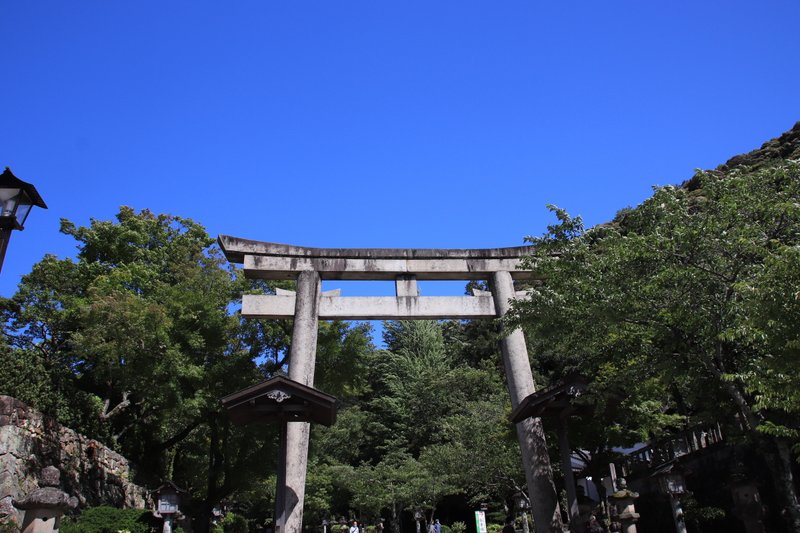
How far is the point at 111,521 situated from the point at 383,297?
8337mm

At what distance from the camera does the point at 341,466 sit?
2781cm

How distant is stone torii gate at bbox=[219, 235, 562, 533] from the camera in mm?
12352

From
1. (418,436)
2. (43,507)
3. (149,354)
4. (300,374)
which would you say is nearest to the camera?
(43,507)

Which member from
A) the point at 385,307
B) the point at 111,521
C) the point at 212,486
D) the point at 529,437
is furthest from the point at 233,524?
the point at 529,437

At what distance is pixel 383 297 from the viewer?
13453 mm

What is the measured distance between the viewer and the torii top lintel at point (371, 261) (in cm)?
1306

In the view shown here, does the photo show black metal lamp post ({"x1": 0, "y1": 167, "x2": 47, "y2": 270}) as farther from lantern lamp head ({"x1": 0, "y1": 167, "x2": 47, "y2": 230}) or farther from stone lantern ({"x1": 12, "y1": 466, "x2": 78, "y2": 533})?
stone lantern ({"x1": 12, "y1": 466, "x2": 78, "y2": 533})

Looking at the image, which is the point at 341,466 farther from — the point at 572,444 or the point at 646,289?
the point at 646,289

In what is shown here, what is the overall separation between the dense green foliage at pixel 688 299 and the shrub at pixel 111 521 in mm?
10296

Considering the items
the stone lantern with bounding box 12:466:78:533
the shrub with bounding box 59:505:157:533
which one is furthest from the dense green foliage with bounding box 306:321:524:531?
the stone lantern with bounding box 12:466:78:533

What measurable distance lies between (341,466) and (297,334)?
1756cm

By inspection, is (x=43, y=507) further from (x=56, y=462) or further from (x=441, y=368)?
(x=441, y=368)

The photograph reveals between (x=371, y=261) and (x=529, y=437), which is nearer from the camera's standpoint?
(x=529, y=437)

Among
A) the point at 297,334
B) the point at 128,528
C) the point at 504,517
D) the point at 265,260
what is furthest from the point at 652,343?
the point at 504,517
